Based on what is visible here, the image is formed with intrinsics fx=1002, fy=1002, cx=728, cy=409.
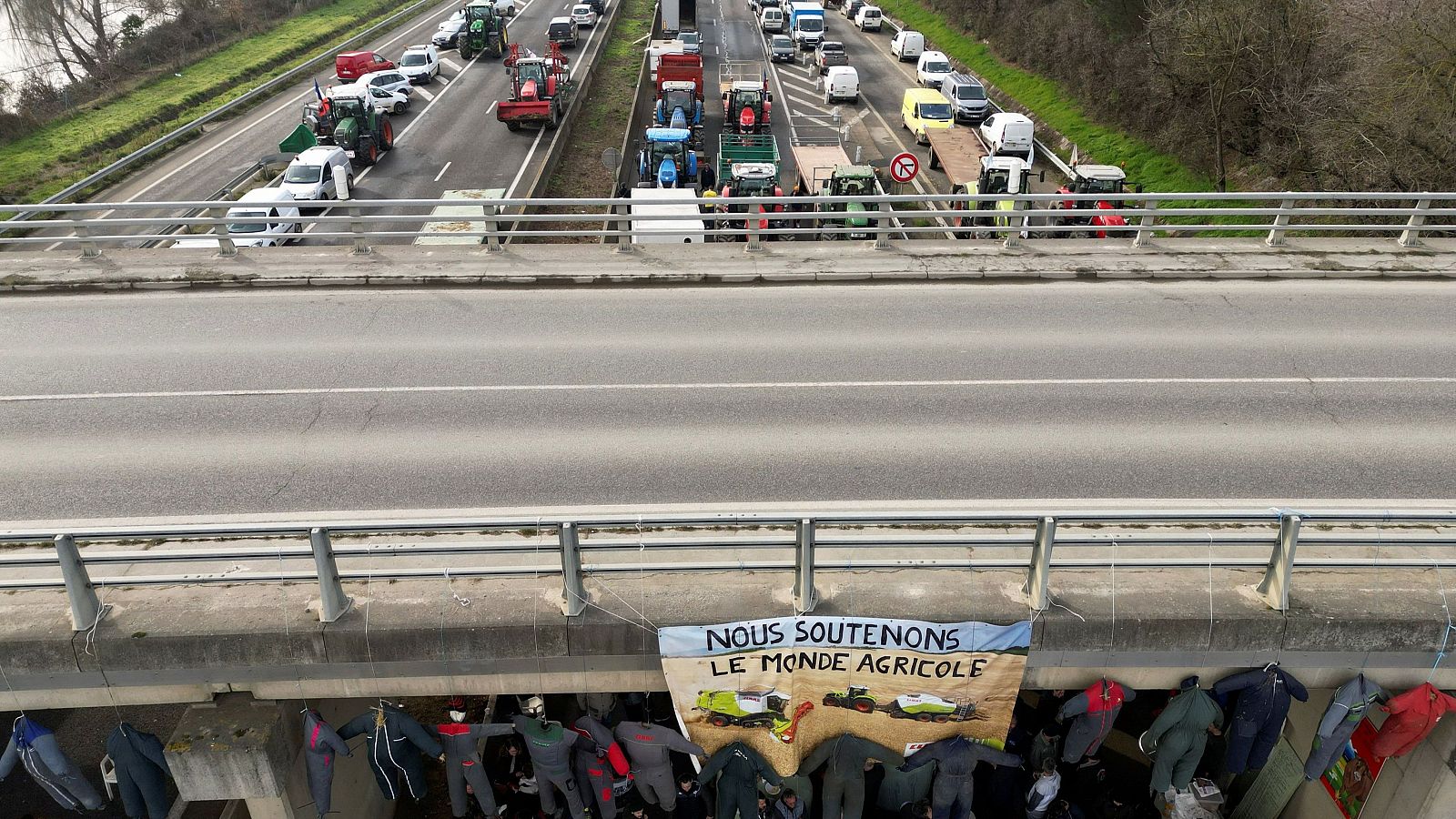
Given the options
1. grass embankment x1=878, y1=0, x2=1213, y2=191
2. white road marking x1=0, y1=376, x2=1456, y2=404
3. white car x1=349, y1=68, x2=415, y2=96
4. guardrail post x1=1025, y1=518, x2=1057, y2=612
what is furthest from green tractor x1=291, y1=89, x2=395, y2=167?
guardrail post x1=1025, y1=518, x2=1057, y2=612

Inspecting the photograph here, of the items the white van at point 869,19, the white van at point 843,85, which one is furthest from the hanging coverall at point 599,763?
the white van at point 869,19

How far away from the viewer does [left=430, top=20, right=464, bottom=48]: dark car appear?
56156 millimetres

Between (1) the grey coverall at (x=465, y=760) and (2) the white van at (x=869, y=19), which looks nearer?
(1) the grey coverall at (x=465, y=760)

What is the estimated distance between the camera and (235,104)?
43000 millimetres

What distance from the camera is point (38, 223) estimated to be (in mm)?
14016

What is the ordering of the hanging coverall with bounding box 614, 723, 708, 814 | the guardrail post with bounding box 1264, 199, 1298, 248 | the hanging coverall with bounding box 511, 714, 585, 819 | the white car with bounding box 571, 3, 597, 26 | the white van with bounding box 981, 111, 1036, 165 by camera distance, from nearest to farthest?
1. the hanging coverall with bounding box 614, 723, 708, 814
2. the hanging coverall with bounding box 511, 714, 585, 819
3. the guardrail post with bounding box 1264, 199, 1298, 248
4. the white van with bounding box 981, 111, 1036, 165
5. the white car with bounding box 571, 3, 597, 26

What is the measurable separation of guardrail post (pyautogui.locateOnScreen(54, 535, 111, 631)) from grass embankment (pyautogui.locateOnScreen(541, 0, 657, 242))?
747 inches

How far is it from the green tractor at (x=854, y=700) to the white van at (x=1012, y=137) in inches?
1199

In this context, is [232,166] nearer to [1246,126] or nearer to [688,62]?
[688,62]

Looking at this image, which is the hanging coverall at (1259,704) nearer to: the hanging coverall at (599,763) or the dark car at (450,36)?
the hanging coverall at (599,763)

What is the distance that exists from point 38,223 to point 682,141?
20.6 metres

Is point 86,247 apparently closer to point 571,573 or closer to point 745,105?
point 571,573

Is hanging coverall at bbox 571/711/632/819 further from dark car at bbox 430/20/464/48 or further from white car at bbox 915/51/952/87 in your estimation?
dark car at bbox 430/20/464/48

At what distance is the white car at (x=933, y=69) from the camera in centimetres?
4725
